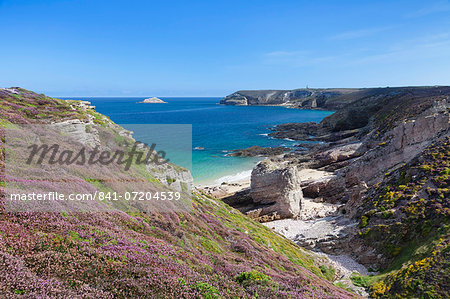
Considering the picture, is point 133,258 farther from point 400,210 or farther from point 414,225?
point 400,210

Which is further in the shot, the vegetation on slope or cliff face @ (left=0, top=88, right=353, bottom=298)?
the vegetation on slope

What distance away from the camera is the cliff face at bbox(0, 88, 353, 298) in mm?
6746

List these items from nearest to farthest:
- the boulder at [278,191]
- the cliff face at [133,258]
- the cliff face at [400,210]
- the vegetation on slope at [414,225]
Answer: the cliff face at [133,258] → the vegetation on slope at [414,225] → the cliff face at [400,210] → the boulder at [278,191]

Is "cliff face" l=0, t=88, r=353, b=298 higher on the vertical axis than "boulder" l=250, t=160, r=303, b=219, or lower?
higher

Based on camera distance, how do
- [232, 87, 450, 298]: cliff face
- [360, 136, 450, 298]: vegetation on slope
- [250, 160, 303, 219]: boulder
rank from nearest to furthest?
[360, 136, 450, 298]: vegetation on slope → [232, 87, 450, 298]: cliff face → [250, 160, 303, 219]: boulder

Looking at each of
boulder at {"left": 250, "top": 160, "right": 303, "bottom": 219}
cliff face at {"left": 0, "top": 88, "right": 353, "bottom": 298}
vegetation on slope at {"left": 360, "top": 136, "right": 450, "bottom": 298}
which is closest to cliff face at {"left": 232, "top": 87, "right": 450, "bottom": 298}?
vegetation on slope at {"left": 360, "top": 136, "right": 450, "bottom": 298}

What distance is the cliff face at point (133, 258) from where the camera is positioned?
675 centimetres

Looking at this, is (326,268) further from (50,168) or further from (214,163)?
(214,163)

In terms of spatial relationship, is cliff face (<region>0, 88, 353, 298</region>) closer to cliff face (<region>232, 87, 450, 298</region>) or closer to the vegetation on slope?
the vegetation on slope

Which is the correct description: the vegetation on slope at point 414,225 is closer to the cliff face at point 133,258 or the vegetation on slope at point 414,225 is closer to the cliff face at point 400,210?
the cliff face at point 400,210

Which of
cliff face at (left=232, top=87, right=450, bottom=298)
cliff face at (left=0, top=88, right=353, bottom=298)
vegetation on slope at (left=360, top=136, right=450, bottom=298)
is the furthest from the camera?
cliff face at (left=232, top=87, right=450, bottom=298)

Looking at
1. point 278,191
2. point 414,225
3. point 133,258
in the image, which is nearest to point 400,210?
point 414,225

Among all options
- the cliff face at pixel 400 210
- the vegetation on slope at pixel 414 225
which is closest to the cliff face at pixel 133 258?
the vegetation on slope at pixel 414 225

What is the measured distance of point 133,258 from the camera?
27.0 feet
